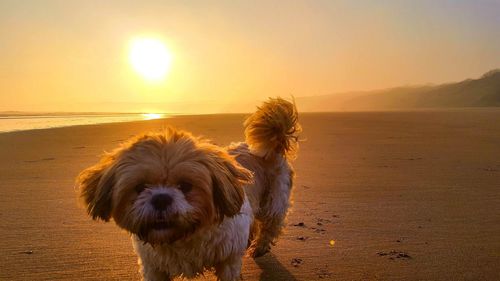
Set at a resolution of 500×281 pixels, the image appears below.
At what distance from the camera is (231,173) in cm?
344

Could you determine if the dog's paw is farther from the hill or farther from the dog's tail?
the hill

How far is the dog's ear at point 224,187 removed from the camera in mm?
3260

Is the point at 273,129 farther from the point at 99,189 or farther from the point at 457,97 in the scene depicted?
the point at 457,97

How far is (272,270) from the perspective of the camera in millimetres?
4336

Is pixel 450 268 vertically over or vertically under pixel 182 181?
under

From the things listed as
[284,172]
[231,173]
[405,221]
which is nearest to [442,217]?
[405,221]

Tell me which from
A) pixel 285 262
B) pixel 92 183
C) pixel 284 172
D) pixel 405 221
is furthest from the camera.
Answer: pixel 405 221

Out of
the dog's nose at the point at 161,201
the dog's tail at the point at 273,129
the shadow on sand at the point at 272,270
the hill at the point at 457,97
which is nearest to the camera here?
the dog's nose at the point at 161,201

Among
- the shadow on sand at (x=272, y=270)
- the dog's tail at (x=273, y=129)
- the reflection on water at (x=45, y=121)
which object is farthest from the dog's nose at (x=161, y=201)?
the reflection on water at (x=45, y=121)

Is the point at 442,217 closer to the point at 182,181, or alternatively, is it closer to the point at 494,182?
the point at 494,182

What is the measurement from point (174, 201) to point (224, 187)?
0.41 meters

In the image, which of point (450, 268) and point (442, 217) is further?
point (442, 217)

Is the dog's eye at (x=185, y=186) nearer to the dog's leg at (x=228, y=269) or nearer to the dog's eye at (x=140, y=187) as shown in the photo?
the dog's eye at (x=140, y=187)

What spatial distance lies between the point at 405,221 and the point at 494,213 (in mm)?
1139
